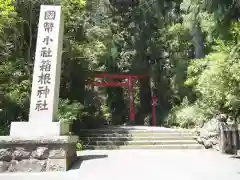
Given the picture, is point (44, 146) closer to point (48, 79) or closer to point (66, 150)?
point (66, 150)

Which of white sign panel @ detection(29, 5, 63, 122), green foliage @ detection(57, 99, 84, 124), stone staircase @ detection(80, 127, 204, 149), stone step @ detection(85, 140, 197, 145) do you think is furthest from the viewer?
stone step @ detection(85, 140, 197, 145)

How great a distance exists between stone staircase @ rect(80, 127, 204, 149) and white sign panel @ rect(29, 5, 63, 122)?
14.9ft

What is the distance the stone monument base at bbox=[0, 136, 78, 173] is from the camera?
589 cm

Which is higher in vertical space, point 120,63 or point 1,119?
point 120,63

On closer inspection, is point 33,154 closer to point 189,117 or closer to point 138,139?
point 138,139

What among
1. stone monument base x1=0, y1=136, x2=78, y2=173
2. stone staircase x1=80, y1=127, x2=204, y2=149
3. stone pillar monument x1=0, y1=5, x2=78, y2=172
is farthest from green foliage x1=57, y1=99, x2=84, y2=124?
stone monument base x1=0, y1=136, x2=78, y2=173

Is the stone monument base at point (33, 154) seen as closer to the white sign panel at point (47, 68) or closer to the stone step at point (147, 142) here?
the white sign panel at point (47, 68)

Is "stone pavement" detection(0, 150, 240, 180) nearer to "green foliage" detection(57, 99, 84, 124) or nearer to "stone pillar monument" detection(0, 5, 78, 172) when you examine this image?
"stone pillar monument" detection(0, 5, 78, 172)

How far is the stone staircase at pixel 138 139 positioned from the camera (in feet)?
34.8

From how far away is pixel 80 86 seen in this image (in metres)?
13.1

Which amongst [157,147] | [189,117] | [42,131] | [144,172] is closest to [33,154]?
[42,131]

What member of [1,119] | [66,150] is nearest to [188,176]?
[66,150]

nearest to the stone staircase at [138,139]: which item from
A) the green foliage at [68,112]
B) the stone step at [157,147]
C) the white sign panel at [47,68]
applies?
the stone step at [157,147]

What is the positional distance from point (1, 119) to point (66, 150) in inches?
221
